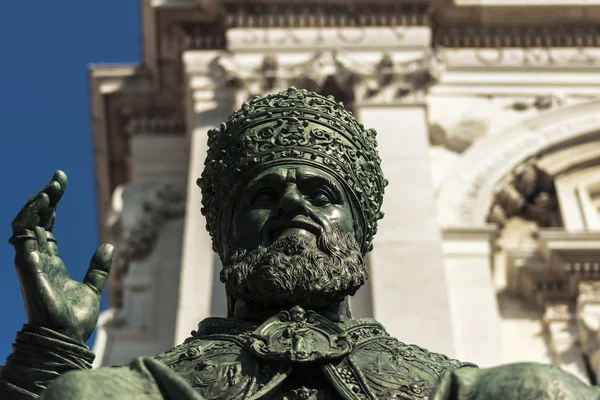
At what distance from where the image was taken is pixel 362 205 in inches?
166

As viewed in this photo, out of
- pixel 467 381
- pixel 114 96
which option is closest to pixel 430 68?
pixel 114 96

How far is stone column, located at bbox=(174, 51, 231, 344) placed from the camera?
11.5 meters

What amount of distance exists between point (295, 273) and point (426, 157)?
8836 millimetres

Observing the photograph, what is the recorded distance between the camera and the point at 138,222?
15172mm

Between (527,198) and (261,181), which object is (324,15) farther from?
(261,181)

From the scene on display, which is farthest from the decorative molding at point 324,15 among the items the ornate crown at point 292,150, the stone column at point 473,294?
the ornate crown at point 292,150

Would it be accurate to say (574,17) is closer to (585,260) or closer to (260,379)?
(585,260)

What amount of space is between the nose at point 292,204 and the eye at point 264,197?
7cm

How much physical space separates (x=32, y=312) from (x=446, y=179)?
9.77m

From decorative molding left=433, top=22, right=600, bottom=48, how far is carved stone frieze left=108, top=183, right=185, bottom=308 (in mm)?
3550

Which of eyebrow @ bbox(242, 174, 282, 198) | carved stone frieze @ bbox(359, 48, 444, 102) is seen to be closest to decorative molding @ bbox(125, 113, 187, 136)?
carved stone frieze @ bbox(359, 48, 444, 102)

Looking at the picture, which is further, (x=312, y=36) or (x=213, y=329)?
(x=312, y=36)

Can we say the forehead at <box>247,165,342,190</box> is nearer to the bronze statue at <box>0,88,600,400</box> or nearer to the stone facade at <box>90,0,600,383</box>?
the bronze statue at <box>0,88,600,400</box>

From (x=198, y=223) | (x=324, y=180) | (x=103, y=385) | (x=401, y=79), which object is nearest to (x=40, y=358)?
(x=103, y=385)
